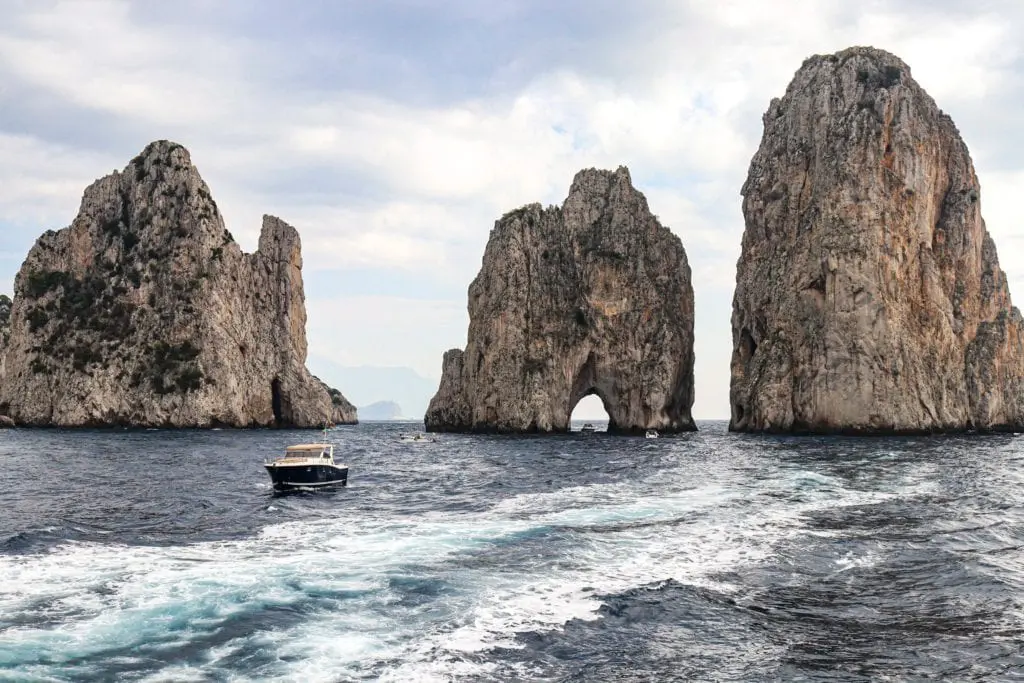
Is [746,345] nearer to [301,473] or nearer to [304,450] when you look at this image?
[304,450]

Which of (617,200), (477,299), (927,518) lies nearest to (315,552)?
(927,518)

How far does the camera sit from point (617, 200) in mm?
126250

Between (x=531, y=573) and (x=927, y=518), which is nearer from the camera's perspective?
(x=531, y=573)

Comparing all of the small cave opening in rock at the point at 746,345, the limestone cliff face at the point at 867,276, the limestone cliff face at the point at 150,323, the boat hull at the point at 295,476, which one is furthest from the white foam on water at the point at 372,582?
the limestone cliff face at the point at 150,323

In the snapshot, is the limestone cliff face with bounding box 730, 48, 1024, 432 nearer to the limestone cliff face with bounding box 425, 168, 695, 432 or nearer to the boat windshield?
the limestone cliff face with bounding box 425, 168, 695, 432

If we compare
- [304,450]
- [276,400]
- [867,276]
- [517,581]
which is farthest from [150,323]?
[517,581]

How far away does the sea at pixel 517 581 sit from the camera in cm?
1542

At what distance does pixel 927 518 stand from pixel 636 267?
92.3 metres

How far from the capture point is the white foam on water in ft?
52.2

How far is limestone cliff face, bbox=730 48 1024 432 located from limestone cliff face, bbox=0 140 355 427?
80.1 metres

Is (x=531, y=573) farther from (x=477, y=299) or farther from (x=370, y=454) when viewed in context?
(x=477, y=299)

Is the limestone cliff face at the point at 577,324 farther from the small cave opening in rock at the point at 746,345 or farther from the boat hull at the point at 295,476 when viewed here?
the boat hull at the point at 295,476

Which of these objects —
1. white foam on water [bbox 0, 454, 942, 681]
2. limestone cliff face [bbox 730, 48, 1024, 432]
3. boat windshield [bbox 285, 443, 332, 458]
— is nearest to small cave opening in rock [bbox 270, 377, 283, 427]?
limestone cliff face [bbox 730, 48, 1024, 432]

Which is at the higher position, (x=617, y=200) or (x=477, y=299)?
(x=617, y=200)
